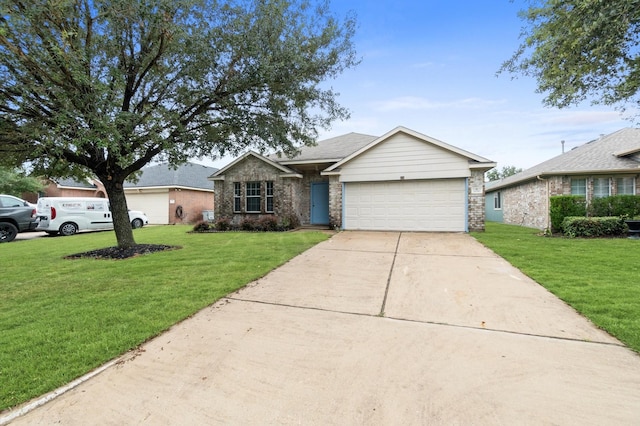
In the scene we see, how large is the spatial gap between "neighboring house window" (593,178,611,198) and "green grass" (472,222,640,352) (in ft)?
15.9

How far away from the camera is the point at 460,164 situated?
1148cm

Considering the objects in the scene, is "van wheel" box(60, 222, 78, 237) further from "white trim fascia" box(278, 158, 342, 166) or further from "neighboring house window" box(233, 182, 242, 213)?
"white trim fascia" box(278, 158, 342, 166)

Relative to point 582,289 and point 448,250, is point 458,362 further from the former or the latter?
point 448,250

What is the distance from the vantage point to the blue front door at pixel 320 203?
49.2ft

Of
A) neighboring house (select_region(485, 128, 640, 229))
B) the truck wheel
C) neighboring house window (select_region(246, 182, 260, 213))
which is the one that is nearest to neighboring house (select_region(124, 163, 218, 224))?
the truck wheel

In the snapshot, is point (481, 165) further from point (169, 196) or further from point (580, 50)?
point (169, 196)

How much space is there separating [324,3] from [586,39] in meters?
6.92

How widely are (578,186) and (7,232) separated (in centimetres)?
2566

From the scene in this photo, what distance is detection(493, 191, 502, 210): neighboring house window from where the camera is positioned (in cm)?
2167

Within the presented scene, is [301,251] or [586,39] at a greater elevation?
[586,39]

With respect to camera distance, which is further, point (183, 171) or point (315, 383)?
point (183, 171)

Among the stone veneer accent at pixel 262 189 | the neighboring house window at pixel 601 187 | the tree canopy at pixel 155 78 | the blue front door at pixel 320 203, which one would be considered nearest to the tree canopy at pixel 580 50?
the neighboring house window at pixel 601 187

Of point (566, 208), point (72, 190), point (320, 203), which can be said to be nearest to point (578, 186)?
point (566, 208)

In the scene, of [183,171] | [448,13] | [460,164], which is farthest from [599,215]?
[183,171]
